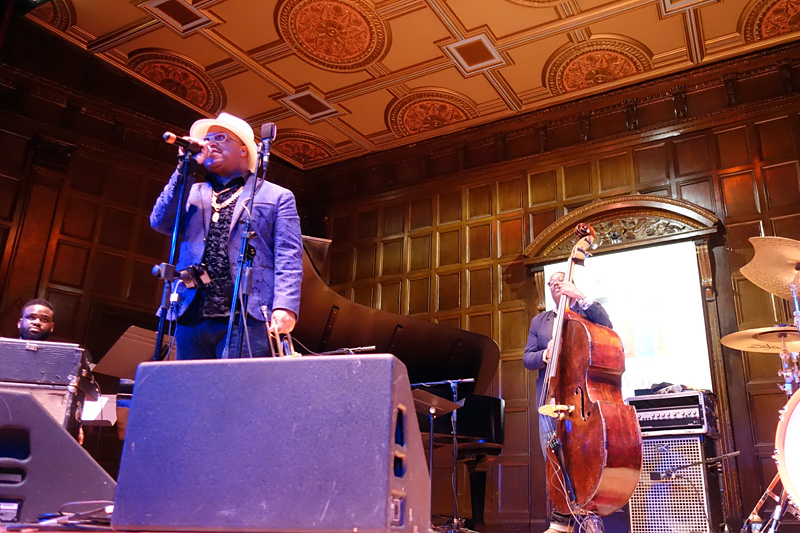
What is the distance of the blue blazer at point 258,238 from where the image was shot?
2594 mm

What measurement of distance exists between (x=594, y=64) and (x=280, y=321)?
5518 mm

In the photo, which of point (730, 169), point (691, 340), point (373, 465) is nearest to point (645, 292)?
point (691, 340)

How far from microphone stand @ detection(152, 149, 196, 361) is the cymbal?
11.5ft

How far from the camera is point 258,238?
271 centimetres

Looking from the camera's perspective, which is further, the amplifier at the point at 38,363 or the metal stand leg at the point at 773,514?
the metal stand leg at the point at 773,514

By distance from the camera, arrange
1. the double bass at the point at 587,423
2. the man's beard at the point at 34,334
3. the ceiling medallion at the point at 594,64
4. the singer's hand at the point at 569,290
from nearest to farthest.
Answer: the double bass at the point at 587,423
the singer's hand at the point at 569,290
the man's beard at the point at 34,334
the ceiling medallion at the point at 594,64

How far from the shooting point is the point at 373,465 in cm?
141

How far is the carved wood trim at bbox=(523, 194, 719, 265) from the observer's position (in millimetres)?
6391

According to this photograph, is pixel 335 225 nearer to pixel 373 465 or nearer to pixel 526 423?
pixel 526 423

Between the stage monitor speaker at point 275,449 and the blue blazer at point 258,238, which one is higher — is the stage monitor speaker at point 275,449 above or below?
below

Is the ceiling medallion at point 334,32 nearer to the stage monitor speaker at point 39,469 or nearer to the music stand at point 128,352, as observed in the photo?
the music stand at point 128,352

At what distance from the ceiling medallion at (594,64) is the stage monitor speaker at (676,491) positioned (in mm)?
4041

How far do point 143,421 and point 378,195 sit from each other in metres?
7.08

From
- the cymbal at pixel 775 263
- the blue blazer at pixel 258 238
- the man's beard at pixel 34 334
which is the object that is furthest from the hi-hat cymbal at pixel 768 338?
the man's beard at pixel 34 334
